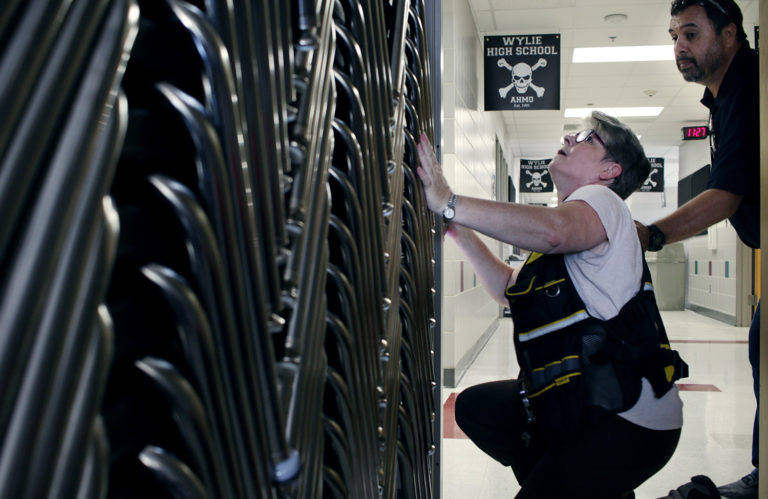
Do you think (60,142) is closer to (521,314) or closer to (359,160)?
(359,160)

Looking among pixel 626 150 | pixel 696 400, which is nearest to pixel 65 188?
pixel 626 150

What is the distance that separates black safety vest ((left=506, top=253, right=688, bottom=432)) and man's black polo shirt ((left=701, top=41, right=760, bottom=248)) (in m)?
0.89

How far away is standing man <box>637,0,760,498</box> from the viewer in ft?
7.64

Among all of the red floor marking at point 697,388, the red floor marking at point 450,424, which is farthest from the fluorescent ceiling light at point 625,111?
the red floor marking at point 450,424

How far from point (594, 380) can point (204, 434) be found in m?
1.49

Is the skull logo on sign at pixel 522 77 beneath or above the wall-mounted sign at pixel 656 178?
above

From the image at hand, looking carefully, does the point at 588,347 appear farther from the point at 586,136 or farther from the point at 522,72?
the point at 522,72

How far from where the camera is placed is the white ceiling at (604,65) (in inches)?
260

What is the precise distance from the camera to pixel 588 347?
1669 mm

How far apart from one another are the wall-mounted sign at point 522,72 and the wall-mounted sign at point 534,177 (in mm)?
7460

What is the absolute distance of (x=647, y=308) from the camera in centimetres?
173

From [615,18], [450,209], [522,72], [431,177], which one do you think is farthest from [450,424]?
[615,18]

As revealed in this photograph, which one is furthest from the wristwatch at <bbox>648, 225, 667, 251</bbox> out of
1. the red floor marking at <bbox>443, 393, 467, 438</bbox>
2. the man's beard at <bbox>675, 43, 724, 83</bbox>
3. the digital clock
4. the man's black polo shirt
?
the digital clock

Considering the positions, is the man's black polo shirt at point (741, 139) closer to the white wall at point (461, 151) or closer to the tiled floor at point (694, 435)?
the tiled floor at point (694, 435)
